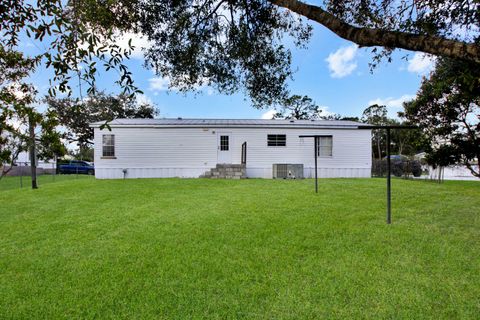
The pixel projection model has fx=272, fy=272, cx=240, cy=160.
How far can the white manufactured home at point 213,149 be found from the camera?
14.0 meters

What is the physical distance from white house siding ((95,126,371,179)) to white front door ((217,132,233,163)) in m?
0.16

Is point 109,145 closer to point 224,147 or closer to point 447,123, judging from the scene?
point 224,147

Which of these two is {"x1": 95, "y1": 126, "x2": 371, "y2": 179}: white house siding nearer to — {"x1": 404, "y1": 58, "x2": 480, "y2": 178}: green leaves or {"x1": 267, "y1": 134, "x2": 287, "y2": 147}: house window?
{"x1": 267, "y1": 134, "x2": 287, "y2": 147}: house window

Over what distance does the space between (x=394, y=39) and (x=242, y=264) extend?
289 centimetres

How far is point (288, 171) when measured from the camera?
13867 mm

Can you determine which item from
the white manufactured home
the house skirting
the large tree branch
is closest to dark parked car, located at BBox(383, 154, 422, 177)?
the white manufactured home

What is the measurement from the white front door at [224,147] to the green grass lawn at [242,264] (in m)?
8.57

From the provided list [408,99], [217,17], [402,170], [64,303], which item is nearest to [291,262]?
[64,303]

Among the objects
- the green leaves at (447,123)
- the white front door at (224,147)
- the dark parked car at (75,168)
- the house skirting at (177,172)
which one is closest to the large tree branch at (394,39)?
the green leaves at (447,123)

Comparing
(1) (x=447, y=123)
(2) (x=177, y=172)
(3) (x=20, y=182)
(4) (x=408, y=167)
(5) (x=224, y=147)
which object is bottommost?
(3) (x=20, y=182)

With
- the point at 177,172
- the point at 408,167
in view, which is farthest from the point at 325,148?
the point at 177,172

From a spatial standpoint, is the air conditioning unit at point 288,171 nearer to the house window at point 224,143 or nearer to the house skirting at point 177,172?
the house skirting at point 177,172

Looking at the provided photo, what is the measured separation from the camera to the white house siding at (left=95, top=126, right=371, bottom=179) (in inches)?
553

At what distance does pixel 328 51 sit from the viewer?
1138 centimetres
